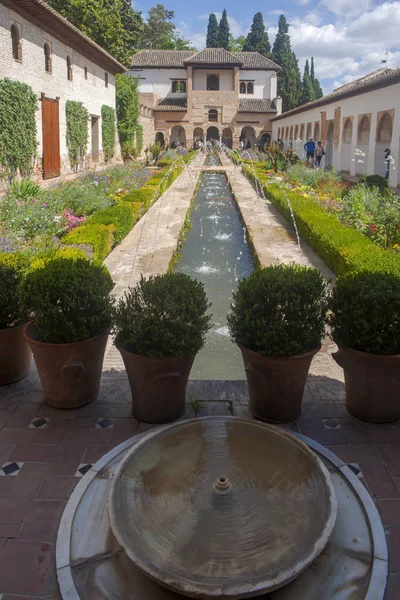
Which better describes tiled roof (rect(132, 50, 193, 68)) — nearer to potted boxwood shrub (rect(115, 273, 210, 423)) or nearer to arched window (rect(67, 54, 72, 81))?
arched window (rect(67, 54, 72, 81))

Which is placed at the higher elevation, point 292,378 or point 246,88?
point 246,88

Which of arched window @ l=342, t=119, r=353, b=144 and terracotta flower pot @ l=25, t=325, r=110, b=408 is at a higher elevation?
arched window @ l=342, t=119, r=353, b=144

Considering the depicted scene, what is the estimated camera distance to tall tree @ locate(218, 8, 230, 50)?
194 ft

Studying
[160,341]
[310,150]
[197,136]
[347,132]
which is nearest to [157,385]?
[160,341]

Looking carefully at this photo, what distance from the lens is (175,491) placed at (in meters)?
2.27

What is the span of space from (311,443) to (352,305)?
35.9 inches

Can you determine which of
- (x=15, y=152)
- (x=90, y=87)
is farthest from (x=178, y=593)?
(x=90, y=87)

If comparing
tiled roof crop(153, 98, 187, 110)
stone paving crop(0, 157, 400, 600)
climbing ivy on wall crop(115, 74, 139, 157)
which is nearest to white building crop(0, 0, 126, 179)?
climbing ivy on wall crop(115, 74, 139, 157)

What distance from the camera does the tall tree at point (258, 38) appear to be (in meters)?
57.2

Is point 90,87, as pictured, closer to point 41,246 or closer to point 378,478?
point 41,246

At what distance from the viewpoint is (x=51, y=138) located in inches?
630

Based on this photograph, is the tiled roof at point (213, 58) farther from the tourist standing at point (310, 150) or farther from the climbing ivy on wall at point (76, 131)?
the climbing ivy on wall at point (76, 131)

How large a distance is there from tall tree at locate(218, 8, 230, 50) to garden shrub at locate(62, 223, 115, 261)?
58.2m

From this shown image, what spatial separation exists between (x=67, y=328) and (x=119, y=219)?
21.7ft
